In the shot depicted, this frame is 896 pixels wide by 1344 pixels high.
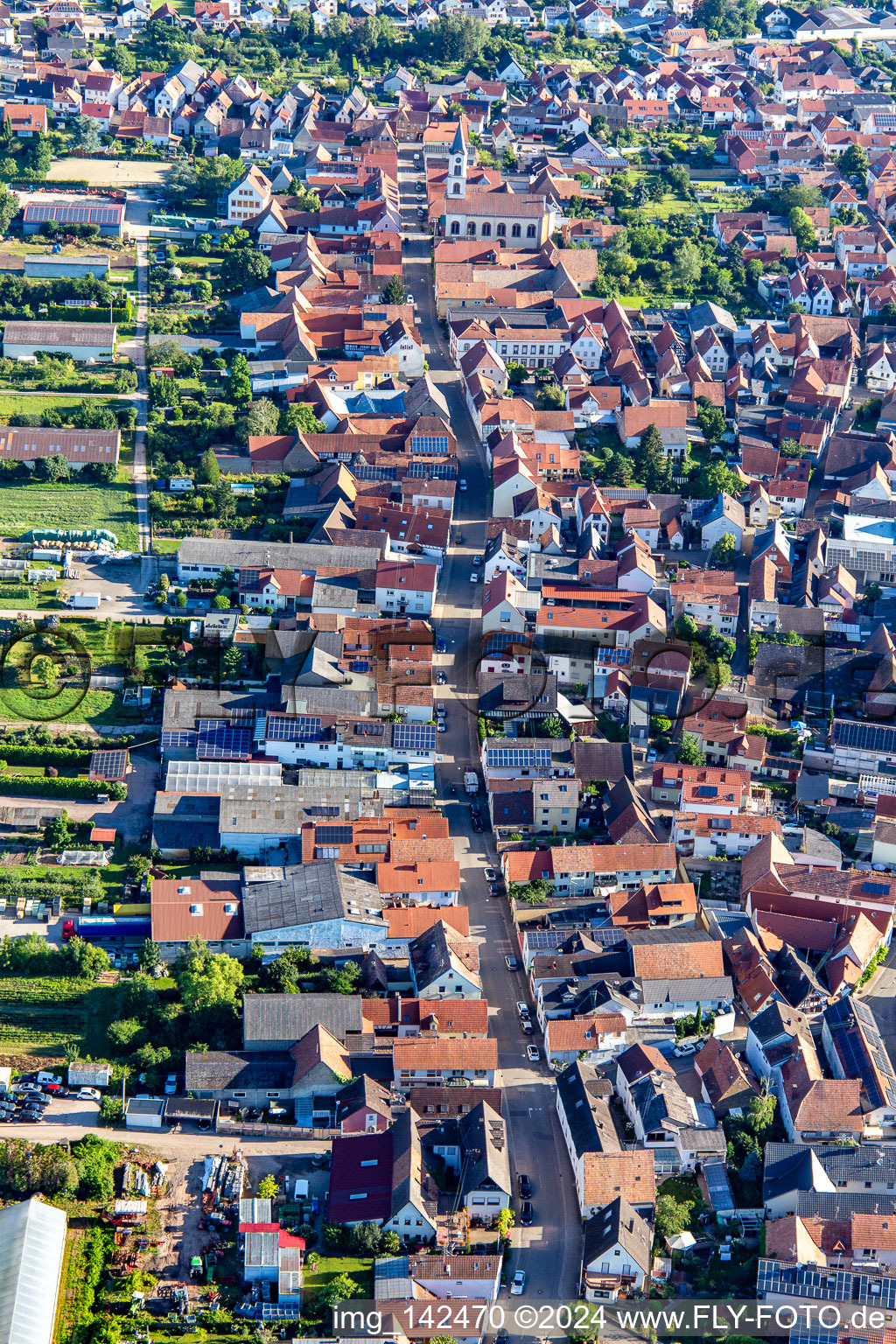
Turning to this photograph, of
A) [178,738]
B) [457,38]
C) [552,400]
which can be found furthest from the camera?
[457,38]

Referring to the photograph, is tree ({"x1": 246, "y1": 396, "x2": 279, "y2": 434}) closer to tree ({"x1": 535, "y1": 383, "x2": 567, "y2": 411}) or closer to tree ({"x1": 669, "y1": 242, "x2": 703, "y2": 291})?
tree ({"x1": 535, "y1": 383, "x2": 567, "y2": 411})

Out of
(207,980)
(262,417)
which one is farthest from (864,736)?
(262,417)

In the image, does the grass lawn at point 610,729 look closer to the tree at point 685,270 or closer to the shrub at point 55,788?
the shrub at point 55,788

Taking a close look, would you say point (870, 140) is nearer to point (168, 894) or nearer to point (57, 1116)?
point (168, 894)

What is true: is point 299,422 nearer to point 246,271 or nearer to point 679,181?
point 246,271

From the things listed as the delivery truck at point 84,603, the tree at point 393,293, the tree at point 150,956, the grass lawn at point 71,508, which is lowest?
the grass lawn at point 71,508

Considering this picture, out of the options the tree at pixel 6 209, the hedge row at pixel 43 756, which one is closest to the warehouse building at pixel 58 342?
the tree at pixel 6 209

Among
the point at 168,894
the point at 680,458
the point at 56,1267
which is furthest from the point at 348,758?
the point at 680,458
